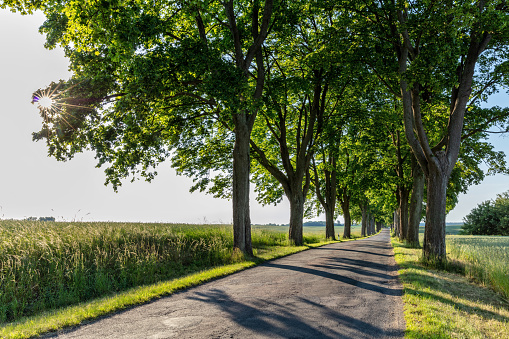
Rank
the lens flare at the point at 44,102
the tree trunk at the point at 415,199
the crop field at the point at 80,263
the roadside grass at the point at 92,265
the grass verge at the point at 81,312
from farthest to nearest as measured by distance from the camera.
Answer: the tree trunk at the point at 415,199
the lens flare at the point at 44,102
the crop field at the point at 80,263
the roadside grass at the point at 92,265
the grass verge at the point at 81,312

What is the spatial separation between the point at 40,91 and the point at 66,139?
7.00 ft

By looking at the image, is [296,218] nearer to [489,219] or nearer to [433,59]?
[433,59]

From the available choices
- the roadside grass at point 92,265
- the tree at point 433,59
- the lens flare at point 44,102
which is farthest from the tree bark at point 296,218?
the lens flare at point 44,102

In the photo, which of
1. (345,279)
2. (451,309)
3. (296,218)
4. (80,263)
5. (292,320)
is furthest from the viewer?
Answer: (296,218)

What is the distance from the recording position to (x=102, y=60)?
1328 cm

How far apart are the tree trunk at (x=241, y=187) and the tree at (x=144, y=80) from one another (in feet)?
0.14

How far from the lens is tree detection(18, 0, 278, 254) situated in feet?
33.9

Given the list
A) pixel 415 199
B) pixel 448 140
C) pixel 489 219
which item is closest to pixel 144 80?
pixel 448 140

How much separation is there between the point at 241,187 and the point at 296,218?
8831mm

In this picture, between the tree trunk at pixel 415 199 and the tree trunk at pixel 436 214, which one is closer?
the tree trunk at pixel 436 214

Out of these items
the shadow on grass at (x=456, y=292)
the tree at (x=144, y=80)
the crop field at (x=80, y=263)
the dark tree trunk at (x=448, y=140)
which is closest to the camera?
the shadow on grass at (x=456, y=292)

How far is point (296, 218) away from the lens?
72.0 feet

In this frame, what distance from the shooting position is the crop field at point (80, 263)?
324 inches

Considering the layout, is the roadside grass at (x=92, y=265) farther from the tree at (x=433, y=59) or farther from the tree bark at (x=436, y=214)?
the tree at (x=433, y=59)
